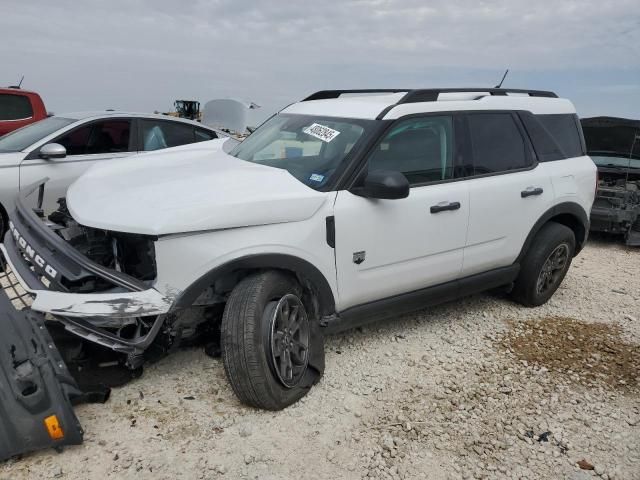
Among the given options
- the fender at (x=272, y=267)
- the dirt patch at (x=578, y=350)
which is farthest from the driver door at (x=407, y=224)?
the dirt patch at (x=578, y=350)

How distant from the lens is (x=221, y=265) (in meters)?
2.93

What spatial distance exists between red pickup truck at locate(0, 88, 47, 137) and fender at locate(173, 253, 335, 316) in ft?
22.0

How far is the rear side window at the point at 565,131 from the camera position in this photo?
472 centimetres

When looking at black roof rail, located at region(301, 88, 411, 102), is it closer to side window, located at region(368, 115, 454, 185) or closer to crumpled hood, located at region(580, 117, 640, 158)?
side window, located at region(368, 115, 454, 185)

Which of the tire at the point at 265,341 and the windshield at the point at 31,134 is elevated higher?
the windshield at the point at 31,134

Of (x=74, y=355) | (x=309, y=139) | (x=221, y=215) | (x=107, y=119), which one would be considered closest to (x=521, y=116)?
(x=309, y=139)

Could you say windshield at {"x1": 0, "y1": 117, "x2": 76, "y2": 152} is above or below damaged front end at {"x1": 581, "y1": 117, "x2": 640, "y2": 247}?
above

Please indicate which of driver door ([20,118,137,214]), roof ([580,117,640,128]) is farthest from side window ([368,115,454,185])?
roof ([580,117,640,128])

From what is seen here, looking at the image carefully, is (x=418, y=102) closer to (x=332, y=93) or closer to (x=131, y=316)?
(x=332, y=93)

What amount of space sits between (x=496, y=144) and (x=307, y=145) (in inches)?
61.3

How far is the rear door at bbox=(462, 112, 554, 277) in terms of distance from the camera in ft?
13.3

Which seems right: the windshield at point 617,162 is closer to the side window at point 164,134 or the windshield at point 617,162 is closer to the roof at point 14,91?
the side window at point 164,134

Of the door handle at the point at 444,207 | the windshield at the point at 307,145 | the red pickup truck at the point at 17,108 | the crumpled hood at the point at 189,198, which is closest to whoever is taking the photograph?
the crumpled hood at the point at 189,198

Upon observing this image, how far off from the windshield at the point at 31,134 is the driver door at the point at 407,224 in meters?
4.26
